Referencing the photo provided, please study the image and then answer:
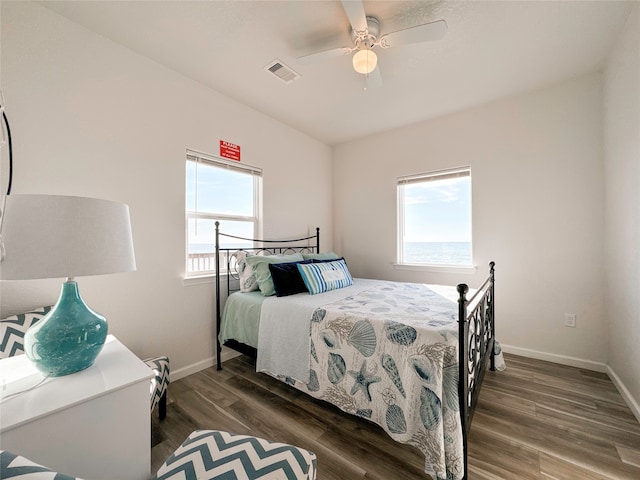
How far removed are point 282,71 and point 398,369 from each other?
245cm

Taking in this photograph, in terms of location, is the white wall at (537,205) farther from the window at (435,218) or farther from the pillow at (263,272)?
the pillow at (263,272)

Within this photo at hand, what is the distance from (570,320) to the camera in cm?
252

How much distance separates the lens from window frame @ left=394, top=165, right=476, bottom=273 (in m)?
3.03

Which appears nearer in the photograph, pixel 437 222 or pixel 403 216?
pixel 437 222

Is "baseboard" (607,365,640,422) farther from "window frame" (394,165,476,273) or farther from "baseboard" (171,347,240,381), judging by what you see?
"baseboard" (171,347,240,381)

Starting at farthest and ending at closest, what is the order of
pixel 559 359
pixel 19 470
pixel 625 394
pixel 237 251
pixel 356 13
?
pixel 237 251, pixel 559 359, pixel 625 394, pixel 356 13, pixel 19 470

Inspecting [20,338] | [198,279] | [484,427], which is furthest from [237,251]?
[484,427]

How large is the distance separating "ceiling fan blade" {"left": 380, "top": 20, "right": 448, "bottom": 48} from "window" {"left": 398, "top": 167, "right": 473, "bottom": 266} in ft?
5.89

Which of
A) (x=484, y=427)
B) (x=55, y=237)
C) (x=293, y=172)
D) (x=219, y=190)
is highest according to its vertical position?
(x=293, y=172)

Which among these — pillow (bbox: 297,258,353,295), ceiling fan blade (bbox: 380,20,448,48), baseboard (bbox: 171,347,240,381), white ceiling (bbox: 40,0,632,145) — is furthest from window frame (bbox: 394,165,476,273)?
baseboard (bbox: 171,347,240,381)

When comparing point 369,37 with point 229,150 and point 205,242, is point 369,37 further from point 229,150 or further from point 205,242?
point 205,242

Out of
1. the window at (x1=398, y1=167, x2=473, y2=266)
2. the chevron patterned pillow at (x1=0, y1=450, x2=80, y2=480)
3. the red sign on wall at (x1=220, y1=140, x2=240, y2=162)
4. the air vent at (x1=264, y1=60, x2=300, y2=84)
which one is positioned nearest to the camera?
the chevron patterned pillow at (x1=0, y1=450, x2=80, y2=480)

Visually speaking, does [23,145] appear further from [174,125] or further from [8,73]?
[174,125]

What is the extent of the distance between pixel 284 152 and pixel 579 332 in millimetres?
3552
